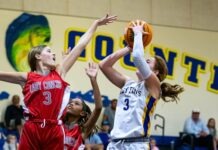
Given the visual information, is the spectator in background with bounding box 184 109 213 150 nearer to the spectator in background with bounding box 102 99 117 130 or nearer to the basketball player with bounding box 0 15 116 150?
the spectator in background with bounding box 102 99 117 130

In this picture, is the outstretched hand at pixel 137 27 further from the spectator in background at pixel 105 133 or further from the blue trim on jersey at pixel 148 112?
the spectator in background at pixel 105 133

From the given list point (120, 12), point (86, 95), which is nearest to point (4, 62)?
point (86, 95)

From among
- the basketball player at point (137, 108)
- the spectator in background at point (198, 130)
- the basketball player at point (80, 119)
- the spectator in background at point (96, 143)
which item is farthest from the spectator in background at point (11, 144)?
the basketball player at point (137, 108)

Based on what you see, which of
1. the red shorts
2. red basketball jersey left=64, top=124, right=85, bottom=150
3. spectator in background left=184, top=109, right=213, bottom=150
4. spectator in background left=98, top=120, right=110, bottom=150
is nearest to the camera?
the red shorts

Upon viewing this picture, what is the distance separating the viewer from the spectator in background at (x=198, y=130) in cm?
1455

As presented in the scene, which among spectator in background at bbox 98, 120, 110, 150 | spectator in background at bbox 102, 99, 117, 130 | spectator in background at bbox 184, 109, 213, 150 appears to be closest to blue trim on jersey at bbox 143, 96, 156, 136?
spectator in background at bbox 98, 120, 110, 150

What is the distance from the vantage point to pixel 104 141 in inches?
522

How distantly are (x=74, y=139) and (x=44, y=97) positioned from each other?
0.63 m

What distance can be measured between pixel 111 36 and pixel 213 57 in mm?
3201

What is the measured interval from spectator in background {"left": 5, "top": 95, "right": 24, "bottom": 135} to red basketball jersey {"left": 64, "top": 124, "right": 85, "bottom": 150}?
6994mm

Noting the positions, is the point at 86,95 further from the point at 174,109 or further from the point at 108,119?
the point at 174,109

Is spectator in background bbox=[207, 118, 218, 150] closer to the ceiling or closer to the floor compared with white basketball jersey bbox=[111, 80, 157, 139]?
closer to the ceiling

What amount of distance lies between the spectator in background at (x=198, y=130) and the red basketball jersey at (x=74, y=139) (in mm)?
8861

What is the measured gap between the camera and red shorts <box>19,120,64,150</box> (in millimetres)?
5371
